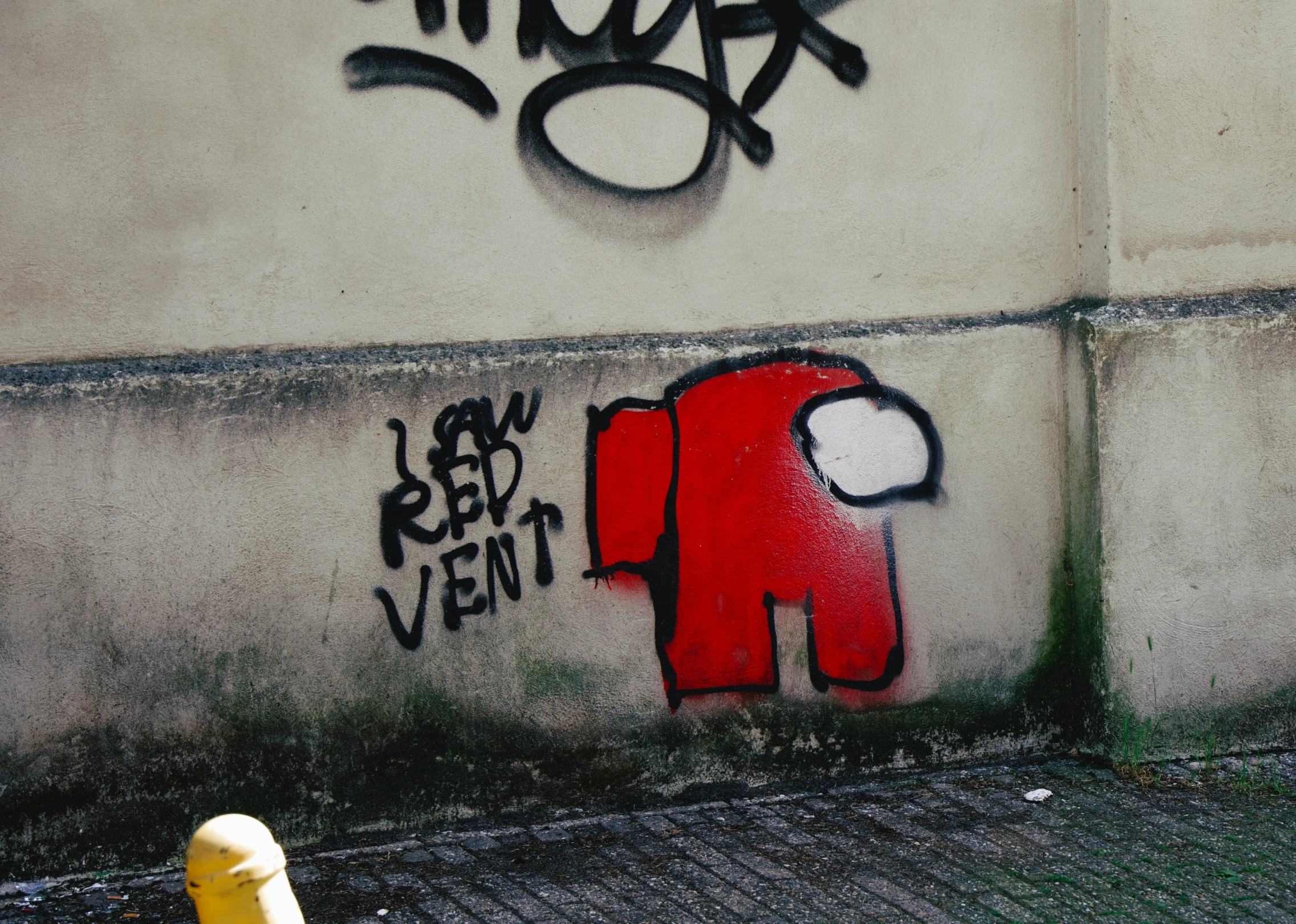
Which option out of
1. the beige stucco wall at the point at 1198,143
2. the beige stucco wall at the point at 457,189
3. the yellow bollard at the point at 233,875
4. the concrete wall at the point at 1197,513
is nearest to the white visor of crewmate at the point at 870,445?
the beige stucco wall at the point at 457,189

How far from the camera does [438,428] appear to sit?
351cm

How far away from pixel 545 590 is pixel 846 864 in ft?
4.08

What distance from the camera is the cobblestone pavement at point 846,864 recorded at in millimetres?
2973

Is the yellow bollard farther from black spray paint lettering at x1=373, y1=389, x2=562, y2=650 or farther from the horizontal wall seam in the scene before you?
the horizontal wall seam

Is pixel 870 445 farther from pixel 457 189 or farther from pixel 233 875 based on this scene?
pixel 233 875

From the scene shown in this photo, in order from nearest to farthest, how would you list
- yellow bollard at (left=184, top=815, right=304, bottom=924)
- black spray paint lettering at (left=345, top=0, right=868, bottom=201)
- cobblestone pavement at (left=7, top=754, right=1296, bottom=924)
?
yellow bollard at (left=184, top=815, right=304, bottom=924) < cobblestone pavement at (left=7, top=754, right=1296, bottom=924) < black spray paint lettering at (left=345, top=0, right=868, bottom=201)

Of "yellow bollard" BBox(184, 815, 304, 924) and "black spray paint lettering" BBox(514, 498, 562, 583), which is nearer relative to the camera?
"yellow bollard" BBox(184, 815, 304, 924)

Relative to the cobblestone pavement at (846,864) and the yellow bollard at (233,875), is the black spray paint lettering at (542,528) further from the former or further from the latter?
the yellow bollard at (233,875)

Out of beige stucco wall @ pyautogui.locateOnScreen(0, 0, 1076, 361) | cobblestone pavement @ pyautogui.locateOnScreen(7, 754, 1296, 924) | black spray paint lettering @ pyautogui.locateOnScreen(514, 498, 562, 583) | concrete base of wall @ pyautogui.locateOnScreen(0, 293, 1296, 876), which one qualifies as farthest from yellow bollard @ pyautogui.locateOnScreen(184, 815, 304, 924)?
beige stucco wall @ pyautogui.locateOnScreen(0, 0, 1076, 361)

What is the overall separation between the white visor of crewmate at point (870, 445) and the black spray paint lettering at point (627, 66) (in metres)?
0.87

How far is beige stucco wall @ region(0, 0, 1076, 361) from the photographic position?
3.30 meters

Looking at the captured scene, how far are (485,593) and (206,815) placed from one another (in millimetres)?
1082

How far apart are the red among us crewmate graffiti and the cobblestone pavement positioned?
475 mm

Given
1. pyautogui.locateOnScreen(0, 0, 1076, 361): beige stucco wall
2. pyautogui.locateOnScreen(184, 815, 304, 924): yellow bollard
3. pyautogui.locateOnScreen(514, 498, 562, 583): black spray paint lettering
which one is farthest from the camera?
pyautogui.locateOnScreen(514, 498, 562, 583): black spray paint lettering
